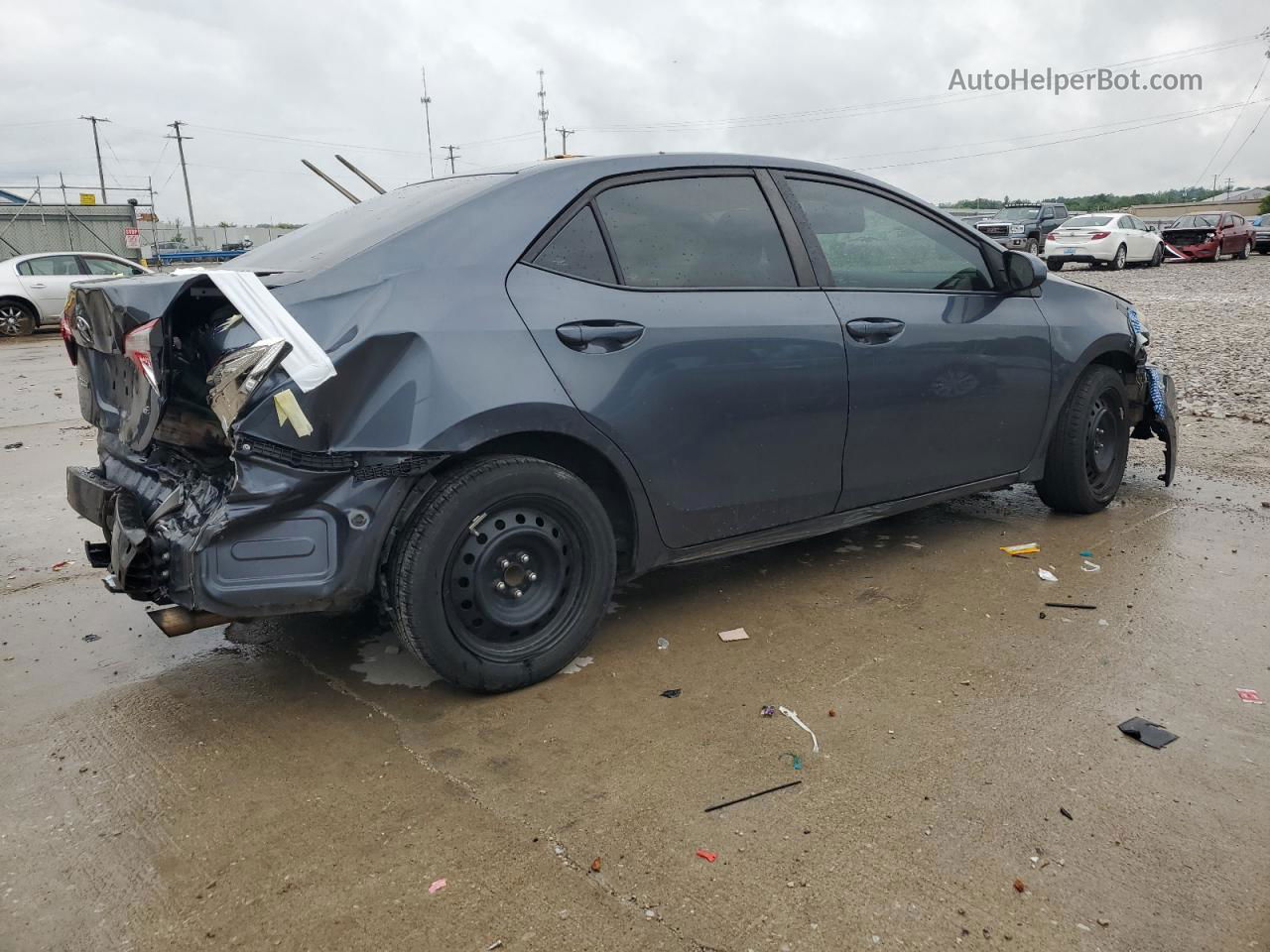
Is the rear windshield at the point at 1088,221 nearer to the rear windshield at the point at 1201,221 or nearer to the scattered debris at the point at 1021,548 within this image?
the rear windshield at the point at 1201,221

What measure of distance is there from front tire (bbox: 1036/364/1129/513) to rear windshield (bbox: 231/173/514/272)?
3031 millimetres

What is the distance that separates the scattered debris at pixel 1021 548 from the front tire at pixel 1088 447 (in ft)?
1.48

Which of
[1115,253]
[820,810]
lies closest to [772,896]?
[820,810]

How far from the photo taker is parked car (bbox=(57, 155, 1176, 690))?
2.86m

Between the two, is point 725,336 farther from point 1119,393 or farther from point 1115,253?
point 1115,253

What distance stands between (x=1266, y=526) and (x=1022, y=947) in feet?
12.0

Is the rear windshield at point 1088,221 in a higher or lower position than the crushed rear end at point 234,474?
higher

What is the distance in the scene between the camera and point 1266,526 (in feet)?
16.0

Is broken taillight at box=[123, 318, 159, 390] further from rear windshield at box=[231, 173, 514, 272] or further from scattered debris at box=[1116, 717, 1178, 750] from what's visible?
scattered debris at box=[1116, 717, 1178, 750]

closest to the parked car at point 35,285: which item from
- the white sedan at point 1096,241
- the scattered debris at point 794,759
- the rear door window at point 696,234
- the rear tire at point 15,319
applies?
the rear tire at point 15,319

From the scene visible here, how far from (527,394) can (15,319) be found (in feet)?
55.0

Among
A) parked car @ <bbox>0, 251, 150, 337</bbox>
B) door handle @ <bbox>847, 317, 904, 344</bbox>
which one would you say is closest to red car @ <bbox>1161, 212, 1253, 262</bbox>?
parked car @ <bbox>0, 251, 150, 337</bbox>

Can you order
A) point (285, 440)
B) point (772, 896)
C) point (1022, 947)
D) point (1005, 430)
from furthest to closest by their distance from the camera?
point (1005, 430), point (285, 440), point (772, 896), point (1022, 947)

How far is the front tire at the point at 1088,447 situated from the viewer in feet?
16.0
